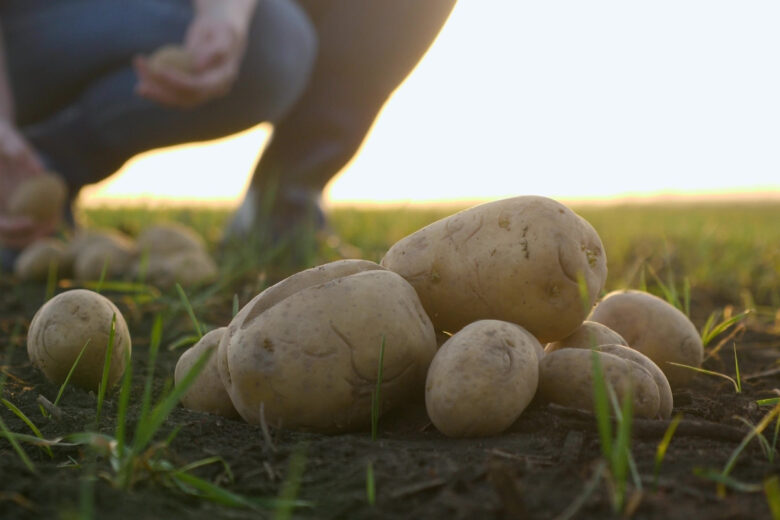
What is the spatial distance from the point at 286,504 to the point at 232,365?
0.48 m

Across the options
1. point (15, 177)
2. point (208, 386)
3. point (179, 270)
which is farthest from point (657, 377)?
point (15, 177)

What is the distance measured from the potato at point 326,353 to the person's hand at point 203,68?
218cm

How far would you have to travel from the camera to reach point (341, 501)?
1.09m

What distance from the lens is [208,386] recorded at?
1.57 meters

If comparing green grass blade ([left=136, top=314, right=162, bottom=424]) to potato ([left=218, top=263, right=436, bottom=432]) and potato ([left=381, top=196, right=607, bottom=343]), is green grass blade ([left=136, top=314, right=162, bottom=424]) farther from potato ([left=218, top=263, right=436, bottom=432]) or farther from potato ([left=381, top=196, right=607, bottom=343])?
potato ([left=381, top=196, right=607, bottom=343])

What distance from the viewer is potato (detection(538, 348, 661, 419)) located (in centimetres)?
135

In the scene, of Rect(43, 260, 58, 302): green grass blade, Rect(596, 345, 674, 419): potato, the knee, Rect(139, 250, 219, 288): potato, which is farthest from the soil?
the knee

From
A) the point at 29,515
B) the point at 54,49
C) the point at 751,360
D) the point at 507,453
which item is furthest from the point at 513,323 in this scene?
the point at 54,49

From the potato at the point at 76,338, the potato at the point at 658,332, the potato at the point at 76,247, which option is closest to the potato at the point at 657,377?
the potato at the point at 658,332

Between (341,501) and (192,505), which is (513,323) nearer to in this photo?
(341,501)

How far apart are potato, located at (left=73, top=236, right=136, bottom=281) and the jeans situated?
0.86m

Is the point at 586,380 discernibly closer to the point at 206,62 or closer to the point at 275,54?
the point at 206,62

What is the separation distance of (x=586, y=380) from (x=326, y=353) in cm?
46

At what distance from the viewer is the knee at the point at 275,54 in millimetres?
3910
